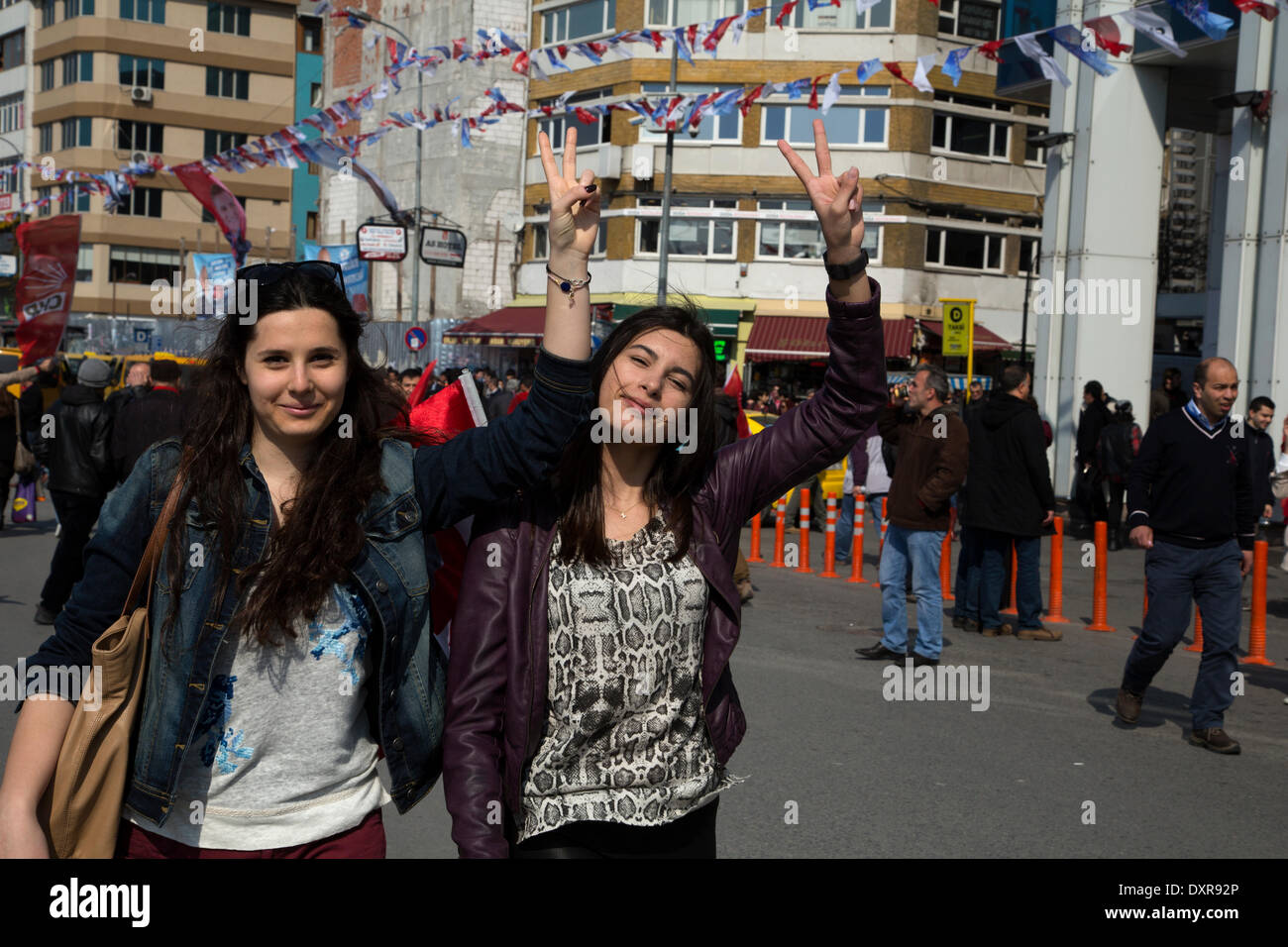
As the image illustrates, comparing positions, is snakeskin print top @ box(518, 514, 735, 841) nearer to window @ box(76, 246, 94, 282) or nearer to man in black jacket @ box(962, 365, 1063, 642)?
man in black jacket @ box(962, 365, 1063, 642)

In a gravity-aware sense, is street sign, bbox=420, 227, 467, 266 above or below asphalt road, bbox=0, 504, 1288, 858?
above

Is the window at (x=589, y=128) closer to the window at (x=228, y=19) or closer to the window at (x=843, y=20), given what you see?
the window at (x=843, y=20)

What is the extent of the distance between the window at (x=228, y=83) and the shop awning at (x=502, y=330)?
1183 inches

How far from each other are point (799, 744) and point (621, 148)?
37.5 meters

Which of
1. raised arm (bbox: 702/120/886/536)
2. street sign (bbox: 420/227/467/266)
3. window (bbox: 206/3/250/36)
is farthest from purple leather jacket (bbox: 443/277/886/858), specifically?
window (bbox: 206/3/250/36)

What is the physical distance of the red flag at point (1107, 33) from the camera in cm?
1203

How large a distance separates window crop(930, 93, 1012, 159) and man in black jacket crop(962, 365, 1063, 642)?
1262 inches

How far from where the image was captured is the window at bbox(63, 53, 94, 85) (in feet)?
217

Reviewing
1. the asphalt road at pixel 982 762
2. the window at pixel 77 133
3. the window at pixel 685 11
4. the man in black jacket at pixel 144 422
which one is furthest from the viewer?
the window at pixel 77 133

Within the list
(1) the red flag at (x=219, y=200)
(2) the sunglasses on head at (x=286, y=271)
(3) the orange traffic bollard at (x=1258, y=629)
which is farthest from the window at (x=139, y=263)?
(2) the sunglasses on head at (x=286, y=271)

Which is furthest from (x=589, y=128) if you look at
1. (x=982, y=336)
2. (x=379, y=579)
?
(x=379, y=579)

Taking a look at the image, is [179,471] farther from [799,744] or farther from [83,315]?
[83,315]

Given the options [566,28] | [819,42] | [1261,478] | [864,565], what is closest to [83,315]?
[566,28]

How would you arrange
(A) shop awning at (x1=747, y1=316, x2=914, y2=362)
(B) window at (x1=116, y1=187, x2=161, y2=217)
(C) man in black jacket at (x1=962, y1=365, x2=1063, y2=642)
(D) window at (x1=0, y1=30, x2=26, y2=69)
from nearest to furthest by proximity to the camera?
(C) man in black jacket at (x1=962, y1=365, x2=1063, y2=642)
(A) shop awning at (x1=747, y1=316, x2=914, y2=362)
(B) window at (x1=116, y1=187, x2=161, y2=217)
(D) window at (x1=0, y1=30, x2=26, y2=69)
